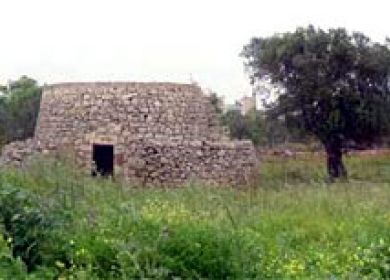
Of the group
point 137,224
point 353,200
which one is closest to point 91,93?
point 353,200

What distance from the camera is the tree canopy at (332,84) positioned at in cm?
2806

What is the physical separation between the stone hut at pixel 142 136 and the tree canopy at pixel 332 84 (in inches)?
303

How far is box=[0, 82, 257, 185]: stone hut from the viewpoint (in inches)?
774

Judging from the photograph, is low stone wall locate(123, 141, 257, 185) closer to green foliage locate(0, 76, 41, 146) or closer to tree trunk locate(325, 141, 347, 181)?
tree trunk locate(325, 141, 347, 181)

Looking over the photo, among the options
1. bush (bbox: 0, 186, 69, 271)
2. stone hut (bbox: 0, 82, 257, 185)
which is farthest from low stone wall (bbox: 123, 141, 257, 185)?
bush (bbox: 0, 186, 69, 271)

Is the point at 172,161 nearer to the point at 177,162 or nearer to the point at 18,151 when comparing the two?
the point at 177,162

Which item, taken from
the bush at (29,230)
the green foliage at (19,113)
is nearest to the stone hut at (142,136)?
the bush at (29,230)

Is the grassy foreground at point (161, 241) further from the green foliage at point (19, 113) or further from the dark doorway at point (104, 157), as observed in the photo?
the green foliage at point (19, 113)

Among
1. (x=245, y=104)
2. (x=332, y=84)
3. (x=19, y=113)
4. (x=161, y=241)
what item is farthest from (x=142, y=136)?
(x=245, y=104)

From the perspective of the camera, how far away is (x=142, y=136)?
791 inches

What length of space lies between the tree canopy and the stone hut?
7.71 m

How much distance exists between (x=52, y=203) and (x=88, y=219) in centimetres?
40

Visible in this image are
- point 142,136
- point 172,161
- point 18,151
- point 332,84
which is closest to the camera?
point 172,161

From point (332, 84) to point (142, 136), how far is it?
10058 mm
